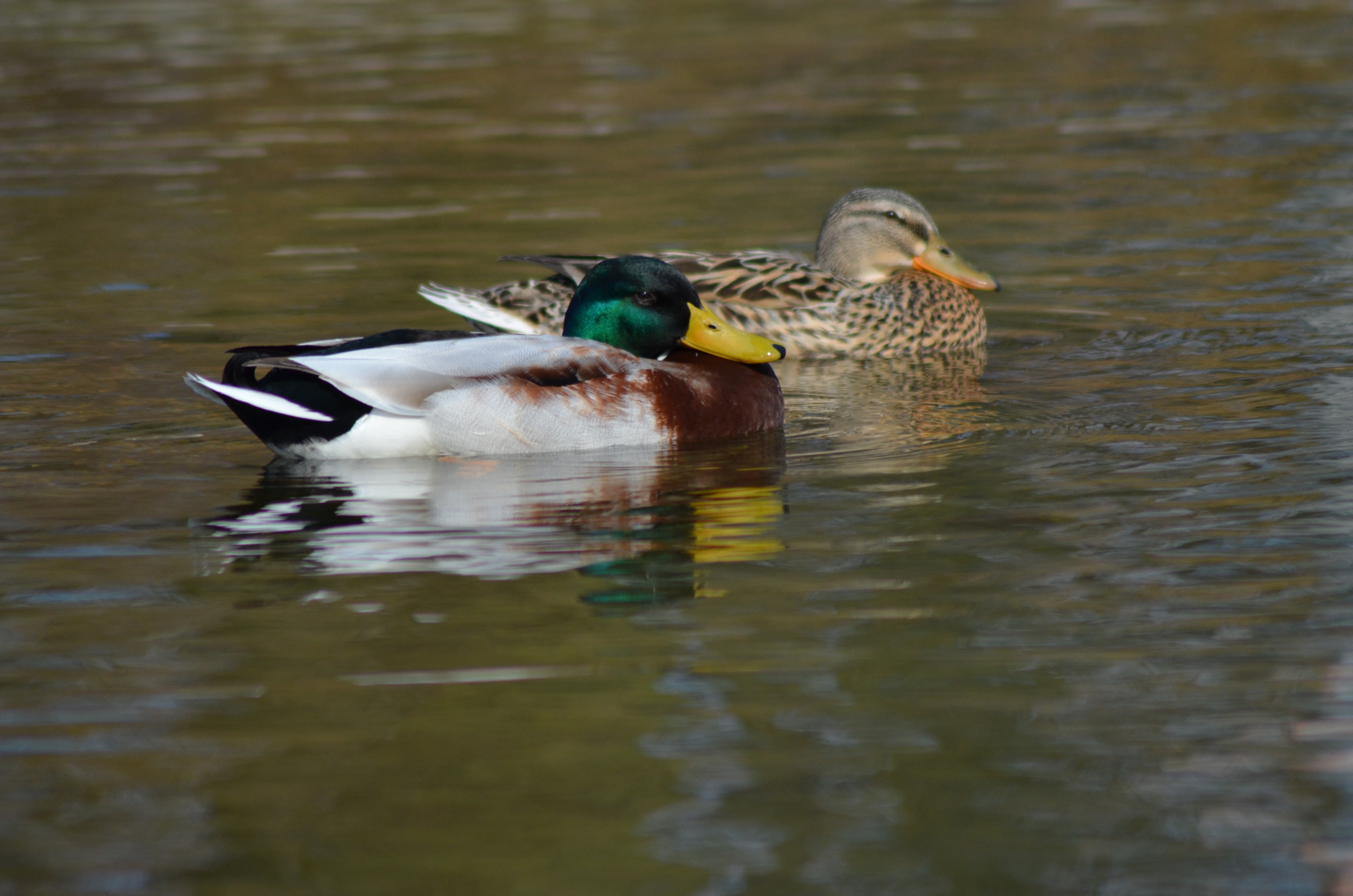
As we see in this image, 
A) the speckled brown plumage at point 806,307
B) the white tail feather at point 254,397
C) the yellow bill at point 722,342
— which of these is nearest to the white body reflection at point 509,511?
the white tail feather at point 254,397

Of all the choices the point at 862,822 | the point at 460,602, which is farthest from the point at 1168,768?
the point at 460,602

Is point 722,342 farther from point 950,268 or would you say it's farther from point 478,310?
point 950,268

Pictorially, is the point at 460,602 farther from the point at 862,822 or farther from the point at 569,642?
the point at 862,822

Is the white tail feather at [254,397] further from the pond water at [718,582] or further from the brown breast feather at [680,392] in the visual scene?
the brown breast feather at [680,392]

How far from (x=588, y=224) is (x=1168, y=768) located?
9.01 metres

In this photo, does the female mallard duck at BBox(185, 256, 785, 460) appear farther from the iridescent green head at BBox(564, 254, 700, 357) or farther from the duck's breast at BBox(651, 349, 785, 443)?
the iridescent green head at BBox(564, 254, 700, 357)

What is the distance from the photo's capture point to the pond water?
4211 mm

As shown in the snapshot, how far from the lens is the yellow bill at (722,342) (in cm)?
816

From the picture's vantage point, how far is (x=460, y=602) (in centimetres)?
571

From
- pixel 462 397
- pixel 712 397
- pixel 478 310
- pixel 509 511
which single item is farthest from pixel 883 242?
pixel 509 511

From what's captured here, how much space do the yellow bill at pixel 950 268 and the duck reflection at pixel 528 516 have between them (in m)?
2.77

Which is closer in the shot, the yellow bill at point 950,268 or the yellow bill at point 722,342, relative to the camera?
the yellow bill at point 722,342

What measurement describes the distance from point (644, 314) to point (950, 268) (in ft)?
9.57

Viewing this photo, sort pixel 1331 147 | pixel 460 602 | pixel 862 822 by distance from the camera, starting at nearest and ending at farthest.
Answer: pixel 862 822, pixel 460 602, pixel 1331 147
